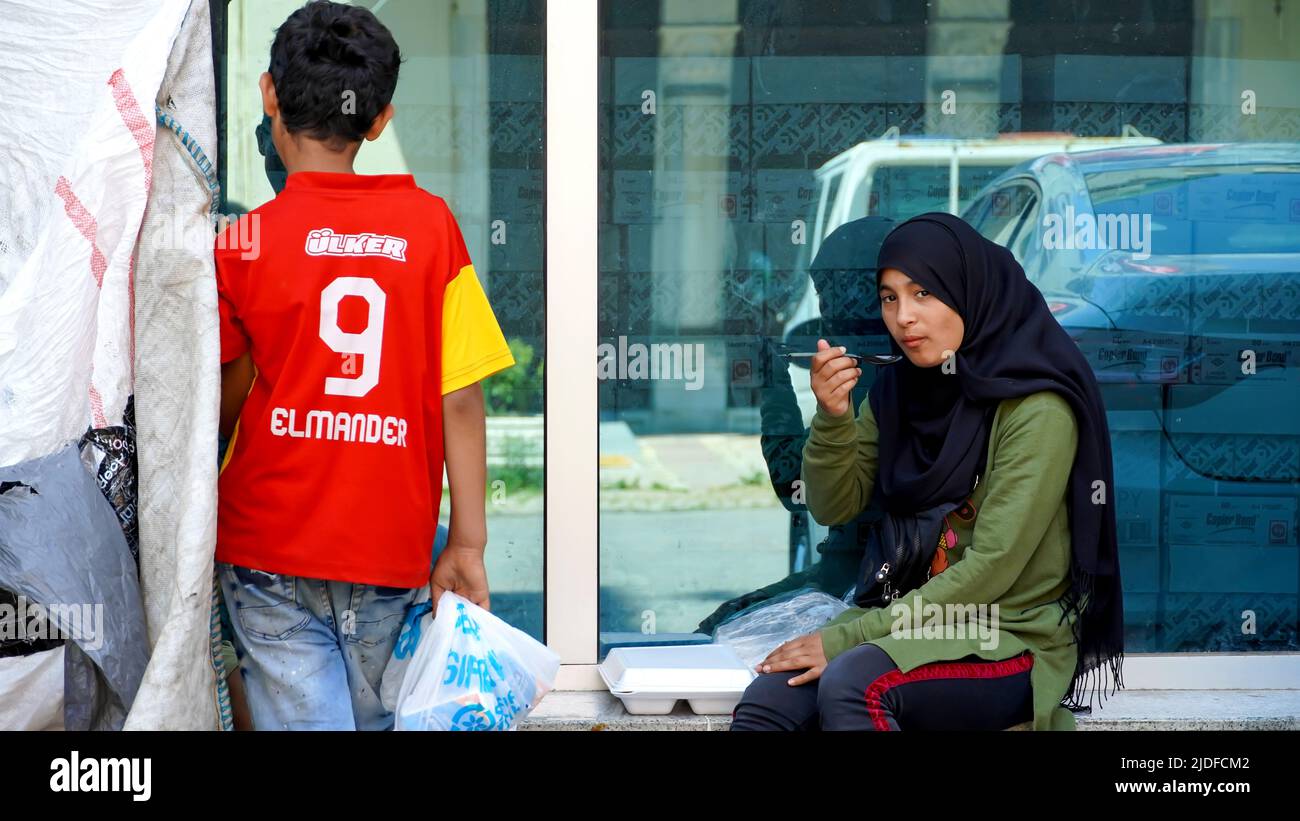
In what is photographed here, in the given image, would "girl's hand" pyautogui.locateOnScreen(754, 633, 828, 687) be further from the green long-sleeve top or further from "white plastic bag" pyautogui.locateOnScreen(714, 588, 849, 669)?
"white plastic bag" pyautogui.locateOnScreen(714, 588, 849, 669)

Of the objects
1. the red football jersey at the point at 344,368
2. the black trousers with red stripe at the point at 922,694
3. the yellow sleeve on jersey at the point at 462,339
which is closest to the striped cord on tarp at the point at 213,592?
the red football jersey at the point at 344,368

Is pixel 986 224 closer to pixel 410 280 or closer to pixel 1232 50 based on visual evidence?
pixel 1232 50

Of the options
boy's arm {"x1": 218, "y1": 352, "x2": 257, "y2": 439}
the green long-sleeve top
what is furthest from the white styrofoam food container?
boy's arm {"x1": 218, "y1": 352, "x2": 257, "y2": 439}

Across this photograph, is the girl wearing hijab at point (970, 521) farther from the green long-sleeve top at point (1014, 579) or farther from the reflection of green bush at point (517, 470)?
the reflection of green bush at point (517, 470)

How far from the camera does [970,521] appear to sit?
2586mm

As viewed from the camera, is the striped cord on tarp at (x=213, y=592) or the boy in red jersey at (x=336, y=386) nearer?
the boy in red jersey at (x=336, y=386)

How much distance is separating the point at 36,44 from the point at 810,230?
174cm

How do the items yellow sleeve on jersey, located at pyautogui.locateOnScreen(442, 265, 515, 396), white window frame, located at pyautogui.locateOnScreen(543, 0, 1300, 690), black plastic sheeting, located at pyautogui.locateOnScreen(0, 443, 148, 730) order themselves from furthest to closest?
white window frame, located at pyautogui.locateOnScreen(543, 0, 1300, 690) → yellow sleeve on jersey, located at pyautogui.locateOnScreen(442, 265, 515, 396) → black plastic sheeting, located at pyautogui.locateOnScreen(0, 443, 148, 730)

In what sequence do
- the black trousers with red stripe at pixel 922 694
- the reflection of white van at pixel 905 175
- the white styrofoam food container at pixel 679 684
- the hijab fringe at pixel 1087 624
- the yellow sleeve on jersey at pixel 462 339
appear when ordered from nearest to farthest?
1. the yellow sleeve on jersey at pixel 462 339
2. the black trousers with red stripe at pixel 922 694
3. the hijab fringe at pixel 1087 624
4. the white styrofoam food container at pixel 679 684
5. the reflection of white van at pixel 905 175

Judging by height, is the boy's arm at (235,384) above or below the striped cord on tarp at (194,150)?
below

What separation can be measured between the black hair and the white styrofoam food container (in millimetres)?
1384

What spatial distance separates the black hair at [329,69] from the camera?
2148 millimetres

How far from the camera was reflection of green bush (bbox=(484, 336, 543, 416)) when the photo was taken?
3201mm

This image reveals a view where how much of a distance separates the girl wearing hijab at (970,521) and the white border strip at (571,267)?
0.69m
